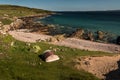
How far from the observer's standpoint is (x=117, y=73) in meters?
40.5

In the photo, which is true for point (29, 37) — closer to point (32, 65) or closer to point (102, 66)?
point (32, 65)

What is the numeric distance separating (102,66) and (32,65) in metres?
10.0

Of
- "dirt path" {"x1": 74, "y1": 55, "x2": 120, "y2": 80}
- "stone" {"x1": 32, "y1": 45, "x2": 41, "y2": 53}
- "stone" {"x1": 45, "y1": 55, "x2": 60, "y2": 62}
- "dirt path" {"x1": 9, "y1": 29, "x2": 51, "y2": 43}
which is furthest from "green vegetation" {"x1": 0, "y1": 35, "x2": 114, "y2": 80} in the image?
"dirt path" {"x1": 9, "y1": 29, "x2": 51, "y2": 43}

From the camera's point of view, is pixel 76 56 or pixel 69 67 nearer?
pixel 69 67

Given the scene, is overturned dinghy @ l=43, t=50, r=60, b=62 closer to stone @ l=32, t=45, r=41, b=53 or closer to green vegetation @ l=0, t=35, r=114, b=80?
green vegetation @ l=0, t=35, r=114, b=80

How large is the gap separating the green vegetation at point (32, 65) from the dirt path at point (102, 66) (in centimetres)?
143

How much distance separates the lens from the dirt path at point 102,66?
4022cm

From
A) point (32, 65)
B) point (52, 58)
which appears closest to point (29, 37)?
point (52, 58)

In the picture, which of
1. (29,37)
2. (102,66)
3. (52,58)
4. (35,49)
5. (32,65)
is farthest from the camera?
(29,37)

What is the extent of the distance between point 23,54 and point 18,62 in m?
4.53

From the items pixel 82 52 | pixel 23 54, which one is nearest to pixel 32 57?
pixel 23 54

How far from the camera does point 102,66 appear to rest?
1682 inches

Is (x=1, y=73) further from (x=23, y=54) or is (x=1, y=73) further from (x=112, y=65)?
(x=112, y=65)

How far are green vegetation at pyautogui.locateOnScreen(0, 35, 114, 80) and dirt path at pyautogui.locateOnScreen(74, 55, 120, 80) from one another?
4.70ft
